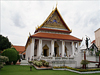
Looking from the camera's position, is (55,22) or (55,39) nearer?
(55,39)

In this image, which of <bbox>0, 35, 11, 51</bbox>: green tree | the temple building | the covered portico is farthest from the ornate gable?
<bbox>0, 35, 11, 51</bbox>: green tree

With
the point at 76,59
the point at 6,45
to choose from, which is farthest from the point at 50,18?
the point at 6,45

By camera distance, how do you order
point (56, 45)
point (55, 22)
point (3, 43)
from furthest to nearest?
point (3, 43)
point (55, 22)
point (56, 45)

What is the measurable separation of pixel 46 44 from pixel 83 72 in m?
12.6

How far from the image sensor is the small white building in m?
19.4

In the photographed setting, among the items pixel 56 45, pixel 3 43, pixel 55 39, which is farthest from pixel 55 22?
pixel 3 43

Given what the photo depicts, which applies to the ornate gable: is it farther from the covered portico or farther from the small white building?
the covered portico

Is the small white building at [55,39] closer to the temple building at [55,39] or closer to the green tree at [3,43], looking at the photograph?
the temple building at [55,39]

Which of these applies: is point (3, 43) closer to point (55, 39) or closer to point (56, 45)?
point (56, 45)

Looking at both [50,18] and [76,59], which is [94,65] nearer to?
[76,59]

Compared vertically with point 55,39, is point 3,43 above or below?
below

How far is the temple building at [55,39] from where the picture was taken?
19438 millimetres

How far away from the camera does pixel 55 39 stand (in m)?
19.3

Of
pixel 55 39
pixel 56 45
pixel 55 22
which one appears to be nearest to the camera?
pixel 55 39
